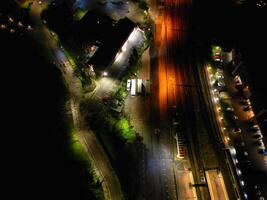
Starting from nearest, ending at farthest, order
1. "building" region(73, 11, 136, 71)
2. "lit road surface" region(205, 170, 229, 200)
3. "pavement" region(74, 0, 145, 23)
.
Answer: "lit road surface" region(205, 170, 229, 200) → "building" region(73, 11, 136, 71) → "pavement" region(74, 0, 145, 23)

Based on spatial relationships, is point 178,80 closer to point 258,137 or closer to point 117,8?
point 258,137

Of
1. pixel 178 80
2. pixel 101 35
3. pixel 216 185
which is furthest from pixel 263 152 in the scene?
pixel 101 35

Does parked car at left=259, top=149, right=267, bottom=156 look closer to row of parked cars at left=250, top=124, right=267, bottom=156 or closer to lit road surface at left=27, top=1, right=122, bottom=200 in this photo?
row of parked cars at left=250, top=124, right=267, bottom=156

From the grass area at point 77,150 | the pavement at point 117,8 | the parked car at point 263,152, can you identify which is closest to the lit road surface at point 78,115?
the grass area at point 77,150

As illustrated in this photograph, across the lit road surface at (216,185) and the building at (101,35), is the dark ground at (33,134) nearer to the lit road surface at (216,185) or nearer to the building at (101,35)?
the building at (101,35)

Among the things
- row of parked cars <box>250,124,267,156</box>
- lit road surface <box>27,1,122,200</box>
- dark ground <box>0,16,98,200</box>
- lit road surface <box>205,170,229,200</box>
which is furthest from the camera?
row of parked cars <box>250,124,267,156</box>

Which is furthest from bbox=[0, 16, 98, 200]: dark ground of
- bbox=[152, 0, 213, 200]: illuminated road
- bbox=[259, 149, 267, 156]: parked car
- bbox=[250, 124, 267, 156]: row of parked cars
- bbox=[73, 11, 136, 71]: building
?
bbox=[250, 124, 267, 156]: row of parked cars

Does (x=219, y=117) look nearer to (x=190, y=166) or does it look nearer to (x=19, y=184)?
(x=190, y=166)
